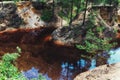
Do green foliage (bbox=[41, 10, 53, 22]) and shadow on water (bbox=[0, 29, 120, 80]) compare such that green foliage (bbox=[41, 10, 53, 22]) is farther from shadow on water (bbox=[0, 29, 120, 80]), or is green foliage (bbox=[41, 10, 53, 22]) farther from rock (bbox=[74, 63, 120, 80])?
rock (bbox=[74, 63, 120, 80])

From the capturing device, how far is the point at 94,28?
64.5m

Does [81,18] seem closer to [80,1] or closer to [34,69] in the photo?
[80,1]

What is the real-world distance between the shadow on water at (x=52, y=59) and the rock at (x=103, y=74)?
2765mm

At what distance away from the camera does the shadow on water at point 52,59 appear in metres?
47.9

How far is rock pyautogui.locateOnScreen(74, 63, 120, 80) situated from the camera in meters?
41.3

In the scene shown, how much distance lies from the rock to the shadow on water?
277 centimetres

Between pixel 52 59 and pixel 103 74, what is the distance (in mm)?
13181

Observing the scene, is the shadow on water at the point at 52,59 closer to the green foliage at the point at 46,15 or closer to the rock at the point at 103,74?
the rock at the point at 103,74

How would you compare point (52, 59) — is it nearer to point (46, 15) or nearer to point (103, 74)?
point (103, 74)

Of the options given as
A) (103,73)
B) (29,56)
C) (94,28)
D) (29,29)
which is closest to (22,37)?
(29,29)

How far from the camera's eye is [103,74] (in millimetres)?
42969

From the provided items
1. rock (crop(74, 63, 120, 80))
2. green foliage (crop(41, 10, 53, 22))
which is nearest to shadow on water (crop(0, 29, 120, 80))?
rock (crop(74, 63, 120, 80))

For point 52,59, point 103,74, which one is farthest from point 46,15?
point 103,74

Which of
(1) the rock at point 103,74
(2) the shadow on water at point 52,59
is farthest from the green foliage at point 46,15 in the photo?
(1) the rock at point 103,74
